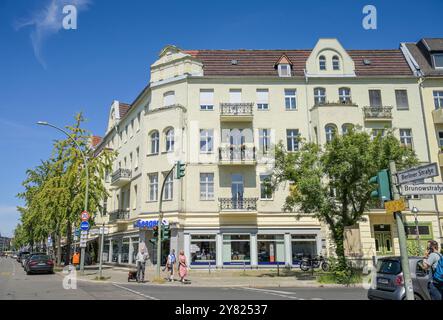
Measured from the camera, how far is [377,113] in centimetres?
3061

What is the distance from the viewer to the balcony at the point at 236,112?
30297 millimetres

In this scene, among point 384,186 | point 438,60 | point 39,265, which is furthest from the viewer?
point 438,60

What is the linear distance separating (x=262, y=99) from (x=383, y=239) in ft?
45.9

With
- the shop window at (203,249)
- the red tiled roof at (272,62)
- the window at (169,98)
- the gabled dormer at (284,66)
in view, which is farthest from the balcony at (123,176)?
the gabled dormer at (284,66)

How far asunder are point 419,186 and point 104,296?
11148 mm

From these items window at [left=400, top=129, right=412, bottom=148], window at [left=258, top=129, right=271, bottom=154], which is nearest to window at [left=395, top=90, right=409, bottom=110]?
window at [left=400, top=129, right=412, bottom=148]

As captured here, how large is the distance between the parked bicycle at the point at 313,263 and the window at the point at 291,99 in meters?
11.7

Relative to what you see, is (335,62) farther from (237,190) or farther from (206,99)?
(237,190)

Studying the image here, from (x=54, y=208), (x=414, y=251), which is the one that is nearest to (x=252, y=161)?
(x=414, y=251)

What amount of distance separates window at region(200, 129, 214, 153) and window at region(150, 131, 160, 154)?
3.61 metres

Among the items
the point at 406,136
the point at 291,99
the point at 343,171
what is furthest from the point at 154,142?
the point at 406,136

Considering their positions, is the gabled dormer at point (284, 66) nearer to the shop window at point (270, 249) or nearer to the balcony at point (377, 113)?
the balcony at point (377, 113)
